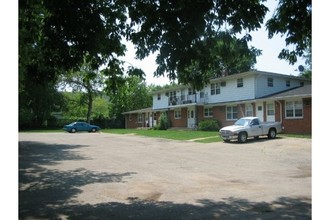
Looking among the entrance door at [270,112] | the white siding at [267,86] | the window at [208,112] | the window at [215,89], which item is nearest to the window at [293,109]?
the entrance door at [270,112]

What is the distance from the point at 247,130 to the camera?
835 inches

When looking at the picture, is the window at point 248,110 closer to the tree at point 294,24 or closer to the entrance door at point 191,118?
the entrance door at point 191,118

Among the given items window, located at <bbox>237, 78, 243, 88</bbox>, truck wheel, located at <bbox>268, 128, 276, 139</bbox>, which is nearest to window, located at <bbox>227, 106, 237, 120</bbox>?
window, located at <bbox>237, 78, 243, 88</bbox>

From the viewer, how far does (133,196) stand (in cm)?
756

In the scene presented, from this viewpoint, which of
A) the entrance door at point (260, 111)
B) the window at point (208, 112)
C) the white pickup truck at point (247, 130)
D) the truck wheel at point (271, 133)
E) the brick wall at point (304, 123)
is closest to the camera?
the white pickup truck at point (247, 130)

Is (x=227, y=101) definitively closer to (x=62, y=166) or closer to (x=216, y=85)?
(x=216, y=85)

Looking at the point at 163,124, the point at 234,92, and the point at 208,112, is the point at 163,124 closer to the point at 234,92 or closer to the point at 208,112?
the point at 208,112

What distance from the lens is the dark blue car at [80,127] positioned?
36206 mm

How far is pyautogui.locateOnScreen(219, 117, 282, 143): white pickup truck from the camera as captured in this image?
20812 millimetres

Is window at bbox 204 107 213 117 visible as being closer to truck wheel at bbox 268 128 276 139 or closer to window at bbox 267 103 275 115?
window at bbox 267 103 275 115

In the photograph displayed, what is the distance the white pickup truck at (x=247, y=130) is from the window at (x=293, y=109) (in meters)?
2.68

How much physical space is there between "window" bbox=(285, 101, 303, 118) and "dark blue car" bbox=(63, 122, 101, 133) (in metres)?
21.5

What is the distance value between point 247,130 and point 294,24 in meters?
15.7

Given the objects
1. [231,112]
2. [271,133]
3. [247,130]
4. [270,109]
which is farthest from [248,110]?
[247,130]
